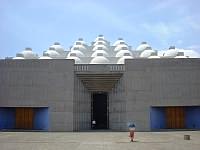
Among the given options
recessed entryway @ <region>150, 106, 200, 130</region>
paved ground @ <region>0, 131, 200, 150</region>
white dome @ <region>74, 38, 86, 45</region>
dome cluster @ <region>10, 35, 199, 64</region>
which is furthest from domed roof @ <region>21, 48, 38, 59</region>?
paved ground @ <region>0, 131, 200, 150</region>

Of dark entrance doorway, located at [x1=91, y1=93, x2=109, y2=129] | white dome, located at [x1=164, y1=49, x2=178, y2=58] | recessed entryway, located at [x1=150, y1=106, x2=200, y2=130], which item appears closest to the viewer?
recessed entryway, located at [x1=150, y1=106, x2=200, y2=130]

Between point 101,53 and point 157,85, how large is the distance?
12.8m

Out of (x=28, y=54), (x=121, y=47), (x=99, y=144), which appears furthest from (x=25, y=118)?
(x=121, y=47)

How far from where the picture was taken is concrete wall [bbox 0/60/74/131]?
36.2 m

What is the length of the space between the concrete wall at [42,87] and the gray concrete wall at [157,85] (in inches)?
252

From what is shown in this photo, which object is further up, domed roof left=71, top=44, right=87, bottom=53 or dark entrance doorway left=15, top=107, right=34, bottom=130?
domed roof left=71, top=44, right=87, bottom=53

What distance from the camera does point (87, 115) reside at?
1518 inches

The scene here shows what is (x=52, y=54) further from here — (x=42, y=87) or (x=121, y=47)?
(x=42, y=87)

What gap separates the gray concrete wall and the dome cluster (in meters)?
7.10

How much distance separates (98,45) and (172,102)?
22518 mm

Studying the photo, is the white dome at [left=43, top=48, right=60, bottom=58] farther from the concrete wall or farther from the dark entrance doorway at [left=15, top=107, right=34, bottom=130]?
the dark entrance doorway at [left=15, top=107, right=34, bottom=130]

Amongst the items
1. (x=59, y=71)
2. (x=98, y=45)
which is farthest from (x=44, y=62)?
(x=98, y=45)

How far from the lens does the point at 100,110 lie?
40438 millimetres

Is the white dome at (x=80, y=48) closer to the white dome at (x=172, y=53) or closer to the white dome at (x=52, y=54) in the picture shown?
the white dome at (x=52, y=54)
